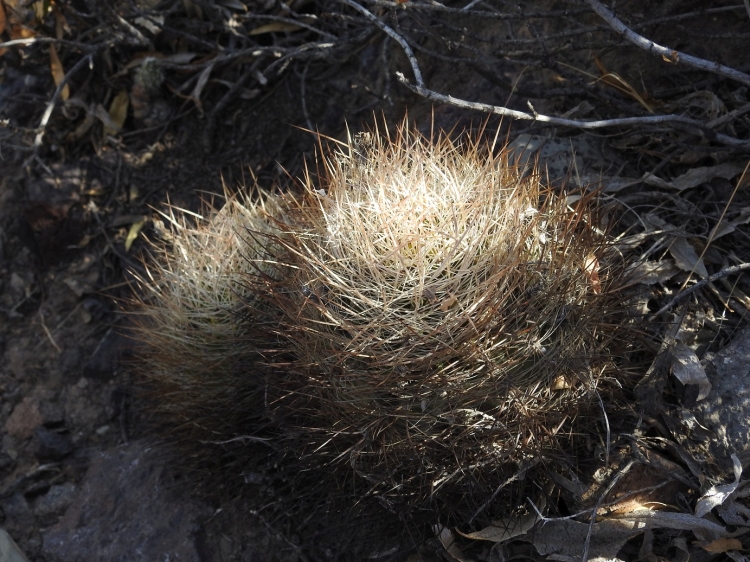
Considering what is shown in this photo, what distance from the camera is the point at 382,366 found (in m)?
1.93

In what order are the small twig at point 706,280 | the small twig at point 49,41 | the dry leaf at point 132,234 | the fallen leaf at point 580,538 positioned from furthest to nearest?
the dry leaf at point 132,234
the small twig at point 49,41
the small twig at point 706,280
the fallen leaf at point 580,538

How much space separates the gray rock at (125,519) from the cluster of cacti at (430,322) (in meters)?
0.64

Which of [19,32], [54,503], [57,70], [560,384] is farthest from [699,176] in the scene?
[19,32]

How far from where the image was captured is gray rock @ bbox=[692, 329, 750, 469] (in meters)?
2.26


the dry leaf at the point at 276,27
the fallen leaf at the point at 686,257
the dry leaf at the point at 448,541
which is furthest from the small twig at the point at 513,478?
the dry leaf at the point at 276,27

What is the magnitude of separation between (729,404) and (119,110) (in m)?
3.18

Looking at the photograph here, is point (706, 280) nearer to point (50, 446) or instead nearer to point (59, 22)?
point (50, 446)

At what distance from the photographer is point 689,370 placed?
2330 mm

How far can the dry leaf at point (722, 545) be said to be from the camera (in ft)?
6.98

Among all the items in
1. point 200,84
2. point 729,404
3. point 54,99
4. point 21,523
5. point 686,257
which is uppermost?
point 54,99

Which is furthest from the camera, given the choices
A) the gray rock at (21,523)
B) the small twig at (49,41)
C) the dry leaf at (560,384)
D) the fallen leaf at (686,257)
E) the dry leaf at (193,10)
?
the dry leaf at (193,10)

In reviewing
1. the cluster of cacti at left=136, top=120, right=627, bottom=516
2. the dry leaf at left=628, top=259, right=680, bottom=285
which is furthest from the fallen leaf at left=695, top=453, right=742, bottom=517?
the dry leaf at left=628, top=259, right=680, bottom=285

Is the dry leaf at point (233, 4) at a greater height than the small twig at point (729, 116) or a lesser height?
greater

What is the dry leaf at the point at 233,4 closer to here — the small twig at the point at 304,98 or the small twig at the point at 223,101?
the small twig at the point at 223,101
